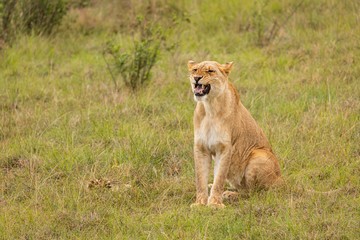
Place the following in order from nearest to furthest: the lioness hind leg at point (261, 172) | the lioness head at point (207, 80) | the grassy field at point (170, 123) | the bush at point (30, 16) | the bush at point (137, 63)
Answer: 1. the grassy field at point (170, 123)
2. the lioness head at point (207, 80)
3. the lioness hind leg at point (261, 172)
4. the bush at point (137, 63)
5. the bush at point (30, 16)

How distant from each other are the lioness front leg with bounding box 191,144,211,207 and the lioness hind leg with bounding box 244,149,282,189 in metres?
0.38

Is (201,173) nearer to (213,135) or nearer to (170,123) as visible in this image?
(213,135)

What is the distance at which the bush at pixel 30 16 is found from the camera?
38.0ft

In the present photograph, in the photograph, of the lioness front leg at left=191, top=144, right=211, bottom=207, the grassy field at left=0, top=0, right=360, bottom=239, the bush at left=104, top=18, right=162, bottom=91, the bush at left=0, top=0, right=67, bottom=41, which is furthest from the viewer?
the bush at left=0, top=0, right=67, bottom=41

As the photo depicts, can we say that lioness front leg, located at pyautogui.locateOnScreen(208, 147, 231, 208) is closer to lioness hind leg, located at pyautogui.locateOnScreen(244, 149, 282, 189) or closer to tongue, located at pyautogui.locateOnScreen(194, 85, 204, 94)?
lioness hind leg, located at pyautogui.locateOnScreen(244, 149, 282, 189)

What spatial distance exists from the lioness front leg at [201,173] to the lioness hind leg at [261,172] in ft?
1.23

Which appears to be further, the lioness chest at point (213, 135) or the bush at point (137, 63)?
the bush at point (137, 63)

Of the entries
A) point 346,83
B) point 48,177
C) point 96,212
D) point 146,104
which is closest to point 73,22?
point 146,104

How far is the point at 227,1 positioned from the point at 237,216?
7.14 meters

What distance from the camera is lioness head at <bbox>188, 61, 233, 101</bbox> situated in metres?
6.29

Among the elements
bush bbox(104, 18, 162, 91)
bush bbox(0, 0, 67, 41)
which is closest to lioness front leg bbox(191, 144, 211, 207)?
bush bbox(104, 18, 162, 91)

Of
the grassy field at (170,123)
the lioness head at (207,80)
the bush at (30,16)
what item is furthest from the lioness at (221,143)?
the bush at (30,16)

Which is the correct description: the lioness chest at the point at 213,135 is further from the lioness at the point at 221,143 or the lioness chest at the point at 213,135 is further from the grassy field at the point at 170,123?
the grassy field at the point at 170,123

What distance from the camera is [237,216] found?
594 cm
